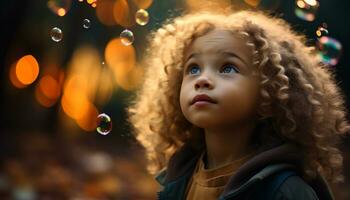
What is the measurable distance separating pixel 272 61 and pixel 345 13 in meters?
2.94

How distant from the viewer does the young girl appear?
1.97 metres

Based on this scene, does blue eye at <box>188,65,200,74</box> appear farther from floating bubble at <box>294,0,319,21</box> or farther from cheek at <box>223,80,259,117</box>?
floating bubble at <box>294,0,319,21</box>

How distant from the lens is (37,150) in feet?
22.1

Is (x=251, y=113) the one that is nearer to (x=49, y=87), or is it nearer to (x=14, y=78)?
(x=14, y=78)

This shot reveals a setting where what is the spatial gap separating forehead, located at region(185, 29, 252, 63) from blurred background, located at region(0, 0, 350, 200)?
8.45 feet

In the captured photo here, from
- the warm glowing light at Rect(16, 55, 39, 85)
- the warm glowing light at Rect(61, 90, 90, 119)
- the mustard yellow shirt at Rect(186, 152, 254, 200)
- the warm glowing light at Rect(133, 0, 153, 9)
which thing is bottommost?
the warm glowing light at Rect(61, 90, 90, 119)

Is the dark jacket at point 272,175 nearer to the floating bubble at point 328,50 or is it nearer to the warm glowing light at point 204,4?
the warm glowing light at point 204,4

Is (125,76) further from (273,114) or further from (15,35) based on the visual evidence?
(273,114)

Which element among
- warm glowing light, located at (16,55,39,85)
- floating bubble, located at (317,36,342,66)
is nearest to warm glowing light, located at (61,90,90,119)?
warm glowing light, located at (16,55,39,85)

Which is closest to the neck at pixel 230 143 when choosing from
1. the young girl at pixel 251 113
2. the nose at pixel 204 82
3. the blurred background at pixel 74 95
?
the young girl at pixel 251 113

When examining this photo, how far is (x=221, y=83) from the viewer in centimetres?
204

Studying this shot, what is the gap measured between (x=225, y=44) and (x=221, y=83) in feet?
0.46

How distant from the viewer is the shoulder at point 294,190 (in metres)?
1.87

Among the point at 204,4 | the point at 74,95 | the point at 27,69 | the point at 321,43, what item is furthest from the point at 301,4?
the point at 27,69
